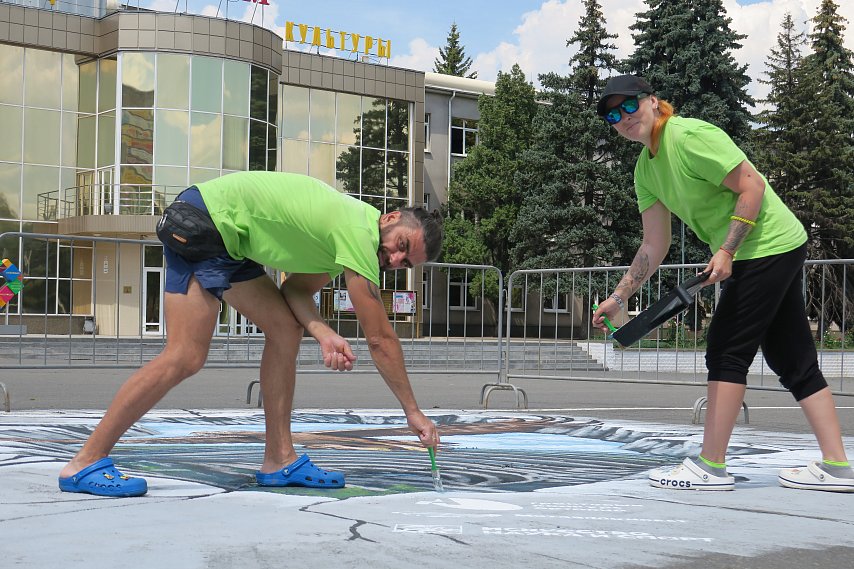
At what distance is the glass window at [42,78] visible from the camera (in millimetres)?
35875

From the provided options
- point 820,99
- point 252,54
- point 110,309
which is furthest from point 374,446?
point 820,99

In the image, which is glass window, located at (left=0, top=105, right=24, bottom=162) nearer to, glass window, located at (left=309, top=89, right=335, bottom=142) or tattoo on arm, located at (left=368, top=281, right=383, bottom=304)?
glass window, located at (left=309, top=89, right=335, bottom=142)

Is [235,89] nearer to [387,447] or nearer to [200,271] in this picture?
[387,447]

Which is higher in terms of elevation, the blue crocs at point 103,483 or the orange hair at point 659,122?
the orange hair at point 659,122

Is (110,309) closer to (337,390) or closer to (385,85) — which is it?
(337,390)

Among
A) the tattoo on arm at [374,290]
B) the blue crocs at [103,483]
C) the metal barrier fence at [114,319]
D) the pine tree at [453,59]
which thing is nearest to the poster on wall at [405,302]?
the metal barrier fence at [114,319]

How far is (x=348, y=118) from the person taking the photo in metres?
41.5

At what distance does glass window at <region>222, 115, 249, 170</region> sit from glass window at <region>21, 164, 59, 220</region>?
19.4 feet

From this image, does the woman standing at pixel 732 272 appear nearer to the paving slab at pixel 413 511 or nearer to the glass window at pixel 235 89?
the paving slab at pixel 413 511

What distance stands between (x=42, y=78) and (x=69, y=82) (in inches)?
34.0

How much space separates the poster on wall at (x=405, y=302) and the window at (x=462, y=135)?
34.6m

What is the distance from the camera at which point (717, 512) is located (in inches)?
148

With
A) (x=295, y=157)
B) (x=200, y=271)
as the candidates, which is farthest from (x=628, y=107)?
(x=295, y=157)

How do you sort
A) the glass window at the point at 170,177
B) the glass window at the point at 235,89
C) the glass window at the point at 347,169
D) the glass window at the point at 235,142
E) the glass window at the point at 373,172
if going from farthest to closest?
the glass window at the point at 373,172, the glass window at the point at 347,169, the glass window at the point at 235,89, the glass window at the point at 235,142, the glass window at the point at 170,177
